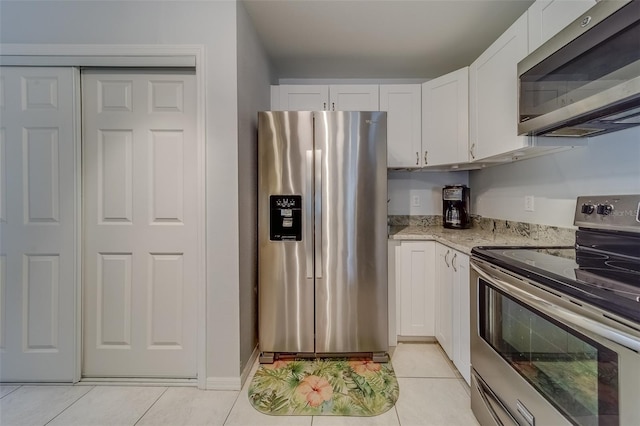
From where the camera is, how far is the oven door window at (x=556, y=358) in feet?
2.49

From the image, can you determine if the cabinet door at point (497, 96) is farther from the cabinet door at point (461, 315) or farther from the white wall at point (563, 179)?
the cabinet door at point (461, 315)

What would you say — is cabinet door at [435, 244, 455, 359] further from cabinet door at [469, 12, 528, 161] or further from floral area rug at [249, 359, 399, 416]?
cabinet door at [469, 12, 528, 161]

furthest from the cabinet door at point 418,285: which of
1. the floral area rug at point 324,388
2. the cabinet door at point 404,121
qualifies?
the cabinet door at point 404,121

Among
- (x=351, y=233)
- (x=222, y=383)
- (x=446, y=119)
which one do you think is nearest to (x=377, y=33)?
(x=446, y=119)

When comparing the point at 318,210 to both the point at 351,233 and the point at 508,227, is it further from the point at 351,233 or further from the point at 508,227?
the point at 508,227

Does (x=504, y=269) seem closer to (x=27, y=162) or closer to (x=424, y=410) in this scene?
(x=424, y=410)

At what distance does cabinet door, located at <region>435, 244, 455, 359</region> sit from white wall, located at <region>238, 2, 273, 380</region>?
1390mm

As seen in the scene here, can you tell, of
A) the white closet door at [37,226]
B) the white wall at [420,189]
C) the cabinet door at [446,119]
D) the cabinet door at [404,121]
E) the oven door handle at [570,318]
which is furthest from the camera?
the white wall at [420,189]

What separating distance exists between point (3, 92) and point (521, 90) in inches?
121

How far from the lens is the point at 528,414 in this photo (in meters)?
1.00

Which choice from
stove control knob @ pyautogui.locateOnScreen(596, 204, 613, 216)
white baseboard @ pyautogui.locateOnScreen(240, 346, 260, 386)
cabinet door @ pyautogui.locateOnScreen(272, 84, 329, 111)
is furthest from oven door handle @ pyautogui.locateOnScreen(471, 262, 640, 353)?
cabinet door @ pyautogui.locateOnScreen(272, 84, 329, 111)

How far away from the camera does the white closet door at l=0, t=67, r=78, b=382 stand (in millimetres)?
1710

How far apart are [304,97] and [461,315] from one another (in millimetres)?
2126

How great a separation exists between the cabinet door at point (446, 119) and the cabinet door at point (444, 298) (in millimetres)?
771
